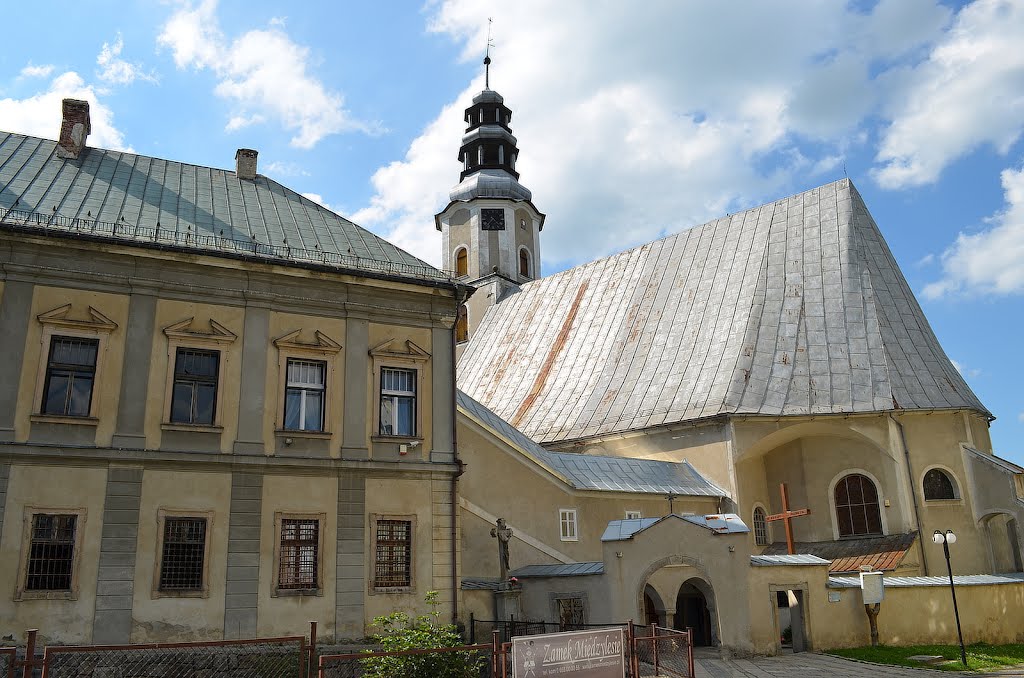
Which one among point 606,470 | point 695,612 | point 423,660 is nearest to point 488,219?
point 606,470

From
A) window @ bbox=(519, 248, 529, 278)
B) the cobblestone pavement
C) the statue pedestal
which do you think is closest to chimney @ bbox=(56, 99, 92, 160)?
the statue pedestal

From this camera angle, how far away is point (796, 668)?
15.8 meters

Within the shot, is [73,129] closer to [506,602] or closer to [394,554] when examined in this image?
[394,554]

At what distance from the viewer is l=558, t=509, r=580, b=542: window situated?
22.3 metres

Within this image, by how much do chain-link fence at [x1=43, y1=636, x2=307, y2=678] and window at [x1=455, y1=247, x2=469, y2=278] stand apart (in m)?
31.3

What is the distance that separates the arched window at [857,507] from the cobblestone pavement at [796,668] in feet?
27.5

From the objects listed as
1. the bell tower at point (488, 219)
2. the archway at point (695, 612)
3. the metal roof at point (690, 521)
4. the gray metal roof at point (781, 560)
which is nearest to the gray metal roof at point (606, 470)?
the archway at point (695, 612)

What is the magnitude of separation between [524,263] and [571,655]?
117ft

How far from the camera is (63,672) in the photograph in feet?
43.0

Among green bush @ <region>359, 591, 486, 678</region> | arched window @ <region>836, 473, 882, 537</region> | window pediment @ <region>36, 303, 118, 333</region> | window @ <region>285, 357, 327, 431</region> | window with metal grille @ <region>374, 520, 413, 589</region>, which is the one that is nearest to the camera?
green bush @ <region>359, 591, 486, 678</region>

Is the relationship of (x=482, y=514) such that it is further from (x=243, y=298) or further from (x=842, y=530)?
(x=842, y=530)

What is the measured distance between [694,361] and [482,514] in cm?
1197

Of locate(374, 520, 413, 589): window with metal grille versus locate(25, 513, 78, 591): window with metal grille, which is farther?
locate(374, 520, 413, 589): window with metal grille

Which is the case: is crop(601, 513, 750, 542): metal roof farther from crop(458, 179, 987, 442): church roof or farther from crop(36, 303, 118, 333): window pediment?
crop(36, 303, 118, 333): window pediment
